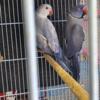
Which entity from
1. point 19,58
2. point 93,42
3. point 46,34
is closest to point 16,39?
point 19,58

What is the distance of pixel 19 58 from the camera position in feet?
4.20

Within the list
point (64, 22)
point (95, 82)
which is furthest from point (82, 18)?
point (95, 82)

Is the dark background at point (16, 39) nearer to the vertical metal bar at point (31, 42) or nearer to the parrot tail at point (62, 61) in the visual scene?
the parrot tail at point (62, 61)

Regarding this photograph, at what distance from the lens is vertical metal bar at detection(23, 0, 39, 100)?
0.31 metres

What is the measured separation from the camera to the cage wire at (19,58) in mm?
1247

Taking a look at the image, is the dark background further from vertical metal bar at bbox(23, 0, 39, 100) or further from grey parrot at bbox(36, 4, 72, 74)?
vertical metal bar at bbox(23, 0, 39, 100)

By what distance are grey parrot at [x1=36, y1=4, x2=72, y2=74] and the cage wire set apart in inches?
3.3

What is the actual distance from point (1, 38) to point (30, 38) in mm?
969

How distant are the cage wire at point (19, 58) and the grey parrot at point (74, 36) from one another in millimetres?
62

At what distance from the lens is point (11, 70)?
4.30 ft

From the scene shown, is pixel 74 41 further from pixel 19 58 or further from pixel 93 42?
pixel 93 42

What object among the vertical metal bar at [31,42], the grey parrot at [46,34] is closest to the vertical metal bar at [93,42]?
the vertical metal bar at [31,42]

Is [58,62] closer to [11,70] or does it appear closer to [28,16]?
[11,70]

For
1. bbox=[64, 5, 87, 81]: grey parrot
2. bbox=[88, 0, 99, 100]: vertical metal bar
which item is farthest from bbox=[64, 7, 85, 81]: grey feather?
bbox=[88, 0, 99, 100]: vertical metal bar
